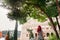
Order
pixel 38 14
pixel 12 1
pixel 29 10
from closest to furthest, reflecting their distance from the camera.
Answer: pixel 12 1 → pixel 29 10 → pixel 38 14

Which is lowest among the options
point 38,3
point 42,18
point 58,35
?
point 58,35

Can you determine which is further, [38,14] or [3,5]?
[38,14]

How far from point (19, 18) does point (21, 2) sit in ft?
0.84

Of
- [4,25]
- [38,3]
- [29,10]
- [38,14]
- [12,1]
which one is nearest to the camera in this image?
[12,1]

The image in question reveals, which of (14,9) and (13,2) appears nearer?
(13,2)

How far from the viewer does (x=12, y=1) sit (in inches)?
93.2

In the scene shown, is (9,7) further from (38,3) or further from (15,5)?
(38,3)

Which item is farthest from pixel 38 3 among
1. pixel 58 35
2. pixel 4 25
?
pixel 4 25

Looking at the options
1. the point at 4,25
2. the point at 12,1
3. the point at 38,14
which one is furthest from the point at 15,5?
the point at 4,25

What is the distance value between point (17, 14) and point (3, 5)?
0.24 m

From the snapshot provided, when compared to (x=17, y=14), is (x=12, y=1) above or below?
above

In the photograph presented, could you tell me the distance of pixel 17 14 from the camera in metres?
2.48

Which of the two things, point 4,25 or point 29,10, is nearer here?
point 29,10

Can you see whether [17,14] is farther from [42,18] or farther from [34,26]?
[34,26]
